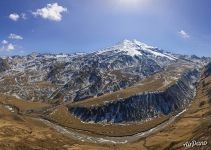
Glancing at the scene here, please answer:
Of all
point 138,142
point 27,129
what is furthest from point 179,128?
point 27,129

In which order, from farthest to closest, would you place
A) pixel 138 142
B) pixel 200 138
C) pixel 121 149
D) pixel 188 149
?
pixel 138 142 < pixel 121 149 < pixel 200 138 < pixel 188 149

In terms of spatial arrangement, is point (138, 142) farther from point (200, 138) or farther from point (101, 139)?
point (200, 138)

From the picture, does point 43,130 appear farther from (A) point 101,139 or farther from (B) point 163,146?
(B) point 163,146

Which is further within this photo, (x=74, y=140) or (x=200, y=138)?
(x=74, y=140)

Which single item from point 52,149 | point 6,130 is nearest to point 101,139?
point 52,149

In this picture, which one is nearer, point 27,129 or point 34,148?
point 34,148

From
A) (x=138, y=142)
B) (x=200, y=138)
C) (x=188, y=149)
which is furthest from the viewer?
(x=138, y=142)

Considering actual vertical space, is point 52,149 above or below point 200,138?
below

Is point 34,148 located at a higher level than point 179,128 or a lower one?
lower

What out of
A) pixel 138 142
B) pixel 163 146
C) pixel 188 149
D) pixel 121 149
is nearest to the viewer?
pixel 188 149
